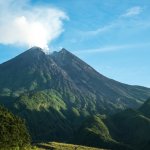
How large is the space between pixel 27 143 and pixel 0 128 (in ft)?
42.5

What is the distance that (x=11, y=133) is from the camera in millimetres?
129625

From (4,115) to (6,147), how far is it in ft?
44.6

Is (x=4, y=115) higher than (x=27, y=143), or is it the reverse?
(x=4, y=115)

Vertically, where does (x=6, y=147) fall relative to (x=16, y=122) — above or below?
below

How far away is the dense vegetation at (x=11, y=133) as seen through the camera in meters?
126

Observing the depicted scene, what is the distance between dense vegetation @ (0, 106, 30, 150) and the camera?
12588 centimetres

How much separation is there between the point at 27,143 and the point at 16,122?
8.39m

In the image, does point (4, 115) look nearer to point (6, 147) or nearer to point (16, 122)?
point (16, 122)

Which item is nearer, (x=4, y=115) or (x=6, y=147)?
(x=6, y=147)

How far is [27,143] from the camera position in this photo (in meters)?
135

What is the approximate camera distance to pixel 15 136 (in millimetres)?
130375

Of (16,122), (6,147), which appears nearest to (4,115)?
(16,122)

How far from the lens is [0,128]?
127250 millimetres

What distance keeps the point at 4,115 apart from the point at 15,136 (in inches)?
356
